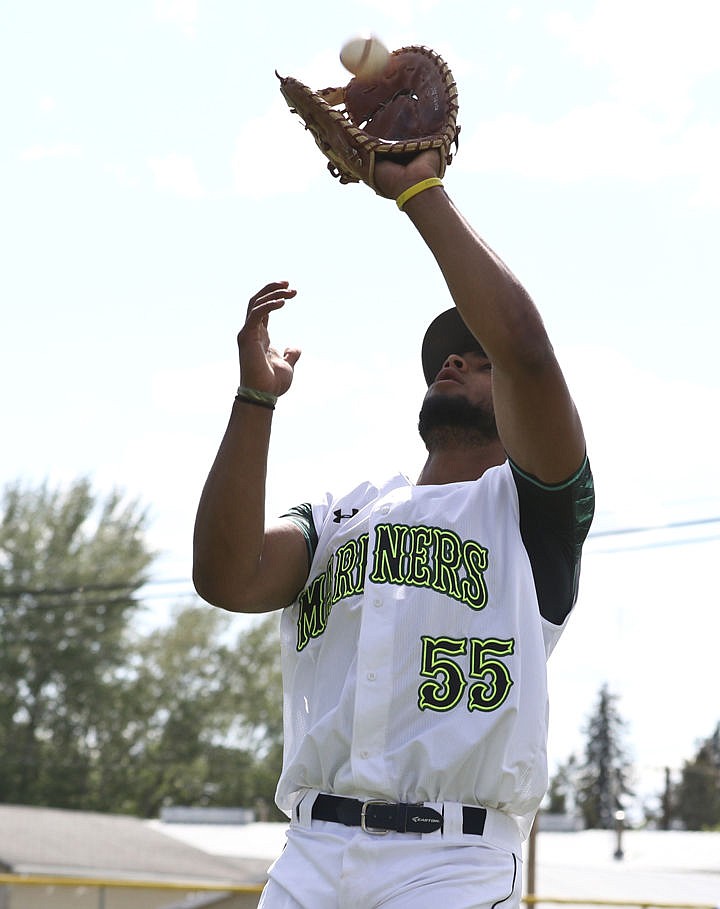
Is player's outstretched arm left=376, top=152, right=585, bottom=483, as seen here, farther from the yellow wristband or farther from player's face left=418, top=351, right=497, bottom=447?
player's face left=418, top=351, right=497, bottom=447

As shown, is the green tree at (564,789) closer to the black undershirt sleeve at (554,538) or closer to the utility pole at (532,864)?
the utility pole at (532,864)

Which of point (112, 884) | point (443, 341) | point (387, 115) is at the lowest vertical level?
point (112, 884)

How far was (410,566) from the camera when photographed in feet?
9.78

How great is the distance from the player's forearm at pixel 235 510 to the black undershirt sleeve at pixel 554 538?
0.58 m

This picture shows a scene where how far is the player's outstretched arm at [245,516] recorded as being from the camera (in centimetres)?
304

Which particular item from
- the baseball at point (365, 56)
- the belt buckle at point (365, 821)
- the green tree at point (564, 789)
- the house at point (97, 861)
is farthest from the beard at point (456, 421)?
the green tree at point (564, 789)

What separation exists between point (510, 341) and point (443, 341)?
0.72m

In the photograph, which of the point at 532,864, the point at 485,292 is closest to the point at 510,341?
the point at 485,292

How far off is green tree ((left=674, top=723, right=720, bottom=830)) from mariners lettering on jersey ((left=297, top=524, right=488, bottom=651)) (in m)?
70.8

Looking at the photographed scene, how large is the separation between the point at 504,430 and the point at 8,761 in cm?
4113

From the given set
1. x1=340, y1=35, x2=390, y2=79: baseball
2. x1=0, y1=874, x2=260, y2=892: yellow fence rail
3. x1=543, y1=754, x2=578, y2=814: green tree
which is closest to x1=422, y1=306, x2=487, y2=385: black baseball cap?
x1=340, y1=35, x2=390, y2=79: baseball

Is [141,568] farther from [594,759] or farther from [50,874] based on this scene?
[594,759]

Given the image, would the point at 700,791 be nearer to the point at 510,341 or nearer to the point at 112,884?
the point at 112,884

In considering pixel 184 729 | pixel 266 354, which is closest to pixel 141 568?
pixel 184 729
